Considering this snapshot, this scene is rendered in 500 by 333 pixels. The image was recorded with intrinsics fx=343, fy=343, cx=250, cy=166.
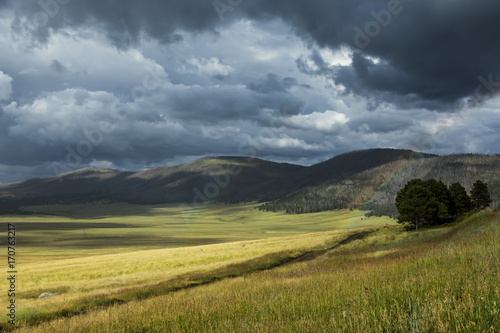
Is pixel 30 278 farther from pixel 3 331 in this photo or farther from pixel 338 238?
pixel 338 238

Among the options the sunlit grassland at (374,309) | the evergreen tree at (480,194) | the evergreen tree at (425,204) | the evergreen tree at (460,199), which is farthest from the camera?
the evergreen tree at (480,194)

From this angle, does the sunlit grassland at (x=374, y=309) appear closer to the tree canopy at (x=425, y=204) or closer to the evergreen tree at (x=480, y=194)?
the tree canopy at (x=425, y=204)

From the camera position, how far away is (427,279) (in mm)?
9781

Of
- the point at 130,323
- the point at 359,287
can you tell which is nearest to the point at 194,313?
the point at 130,323

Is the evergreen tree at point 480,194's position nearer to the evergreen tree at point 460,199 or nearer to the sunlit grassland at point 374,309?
the evergreen tree at point 460,199

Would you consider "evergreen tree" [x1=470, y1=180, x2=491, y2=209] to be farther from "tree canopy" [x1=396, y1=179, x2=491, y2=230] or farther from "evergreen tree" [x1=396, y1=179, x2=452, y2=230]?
"evergreen tree" [x1=396, y1=179, x2=452, y2=230]

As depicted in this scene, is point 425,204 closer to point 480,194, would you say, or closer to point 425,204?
point 425,204

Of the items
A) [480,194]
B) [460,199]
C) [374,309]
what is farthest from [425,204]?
[374,309]

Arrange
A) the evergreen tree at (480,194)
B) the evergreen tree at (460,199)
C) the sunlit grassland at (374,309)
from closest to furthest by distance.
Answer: the sunlit grassland at (374,309) < the evergreen tree at (460,199) < the evergreen tree at (480,194)

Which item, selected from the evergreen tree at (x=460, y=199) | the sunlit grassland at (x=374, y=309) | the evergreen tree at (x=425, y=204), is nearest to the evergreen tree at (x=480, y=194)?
the evergreen tree at (x=460, y=199)

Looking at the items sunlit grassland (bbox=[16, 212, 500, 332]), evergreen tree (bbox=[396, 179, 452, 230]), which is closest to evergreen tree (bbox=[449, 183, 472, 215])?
evergreen tree (bbox=[396, 179, 452, 230])

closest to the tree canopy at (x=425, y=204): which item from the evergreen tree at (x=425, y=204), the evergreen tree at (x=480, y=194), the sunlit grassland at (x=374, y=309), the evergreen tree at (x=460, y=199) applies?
the evergreen tree at (x=425, y=204)

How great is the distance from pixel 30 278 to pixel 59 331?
43189 millimetres

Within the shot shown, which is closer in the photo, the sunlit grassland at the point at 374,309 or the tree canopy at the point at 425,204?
the sunlit grassland at the point at 374,309
